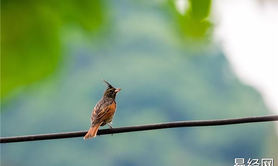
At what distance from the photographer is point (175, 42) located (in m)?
0.84

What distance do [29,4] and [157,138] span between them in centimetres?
3145

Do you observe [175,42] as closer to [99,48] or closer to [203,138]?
[99,48]

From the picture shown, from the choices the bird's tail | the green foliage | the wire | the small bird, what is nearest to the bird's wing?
the small bird

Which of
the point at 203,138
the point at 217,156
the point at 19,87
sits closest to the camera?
the point at 19,87

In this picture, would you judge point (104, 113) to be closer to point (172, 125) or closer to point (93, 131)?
point (93, 131)

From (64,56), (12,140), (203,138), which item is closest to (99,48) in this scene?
(64,56)

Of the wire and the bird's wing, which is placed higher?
the bird's wing

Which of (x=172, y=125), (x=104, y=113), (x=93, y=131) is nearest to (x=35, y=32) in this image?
(x=172, y=125)

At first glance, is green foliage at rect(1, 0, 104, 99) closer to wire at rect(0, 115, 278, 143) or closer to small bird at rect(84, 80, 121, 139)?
wire at rect(0, 115, 278, 143)

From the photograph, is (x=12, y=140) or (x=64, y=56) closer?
(x=64, y=56)

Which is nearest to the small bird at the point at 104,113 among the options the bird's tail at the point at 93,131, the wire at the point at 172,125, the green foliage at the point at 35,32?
the bird's tail at the point at 93,131


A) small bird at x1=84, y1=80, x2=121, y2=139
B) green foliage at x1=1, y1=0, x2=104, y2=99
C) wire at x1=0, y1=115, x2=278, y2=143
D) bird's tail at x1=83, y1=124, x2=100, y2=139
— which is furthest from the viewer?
small bird at x1=84, y1=80, x2=121, y2=139

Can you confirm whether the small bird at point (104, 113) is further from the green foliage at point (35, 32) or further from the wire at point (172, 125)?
the green foliage at point (35, 32)

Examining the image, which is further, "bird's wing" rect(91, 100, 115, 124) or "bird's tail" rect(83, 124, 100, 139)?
"bird's wing" rect(91, 100, 115, 124)
